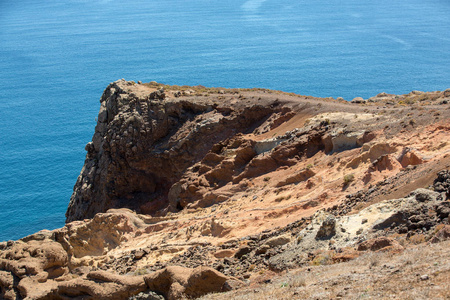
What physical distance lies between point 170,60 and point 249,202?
81744 millimetres

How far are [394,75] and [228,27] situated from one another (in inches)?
2140

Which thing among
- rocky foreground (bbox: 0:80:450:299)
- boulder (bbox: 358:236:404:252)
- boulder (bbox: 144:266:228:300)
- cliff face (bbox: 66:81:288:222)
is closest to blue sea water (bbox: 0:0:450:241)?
cliff face (bbox: 66:81:288:222)

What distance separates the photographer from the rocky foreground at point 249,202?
13586 millimetres

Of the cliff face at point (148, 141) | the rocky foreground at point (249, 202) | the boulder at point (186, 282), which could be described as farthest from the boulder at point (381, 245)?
the cliff face at point (148, 141)

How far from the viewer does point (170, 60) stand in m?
104

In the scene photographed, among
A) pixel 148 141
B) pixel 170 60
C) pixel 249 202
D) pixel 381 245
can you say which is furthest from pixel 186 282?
pixel 170 60

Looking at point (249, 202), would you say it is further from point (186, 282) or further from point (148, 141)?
point (148, 141)

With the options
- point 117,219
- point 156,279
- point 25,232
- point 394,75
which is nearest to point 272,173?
point 117,219

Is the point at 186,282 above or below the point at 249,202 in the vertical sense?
above

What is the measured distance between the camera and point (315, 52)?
105750 mm

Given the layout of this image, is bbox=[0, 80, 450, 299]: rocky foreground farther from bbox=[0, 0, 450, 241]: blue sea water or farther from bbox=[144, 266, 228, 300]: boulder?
bbox=[0, 0, 450, 241]: blue sea water

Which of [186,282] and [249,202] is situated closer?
[186,282]

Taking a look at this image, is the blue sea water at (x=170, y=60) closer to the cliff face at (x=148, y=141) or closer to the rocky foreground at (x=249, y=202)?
the cliff face at (x=148, y=141)

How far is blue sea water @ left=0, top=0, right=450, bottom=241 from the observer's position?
61475 millimetres
